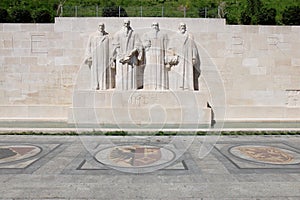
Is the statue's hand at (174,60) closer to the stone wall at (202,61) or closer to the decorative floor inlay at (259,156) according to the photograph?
the stone wall at (202,61)

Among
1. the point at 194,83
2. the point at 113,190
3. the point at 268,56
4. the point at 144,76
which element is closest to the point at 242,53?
the point at 268,56

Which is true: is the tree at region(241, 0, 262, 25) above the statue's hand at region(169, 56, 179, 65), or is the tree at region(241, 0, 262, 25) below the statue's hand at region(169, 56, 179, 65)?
above

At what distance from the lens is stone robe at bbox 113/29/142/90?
1209 cm

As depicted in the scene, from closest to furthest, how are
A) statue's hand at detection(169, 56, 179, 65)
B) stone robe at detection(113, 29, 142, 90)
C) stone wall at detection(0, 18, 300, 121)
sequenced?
Result: stone robe at detection(113, 29, 142, 90), statue's hand at detection(169, 56, 179, 65), stone wall at detection(0, 18, 300, 121)

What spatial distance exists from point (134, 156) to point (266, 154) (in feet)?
9.60

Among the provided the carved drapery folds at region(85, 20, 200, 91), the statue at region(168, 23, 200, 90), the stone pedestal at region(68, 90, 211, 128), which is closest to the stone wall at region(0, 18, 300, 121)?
the statue at region(168, 23, 200, 90)

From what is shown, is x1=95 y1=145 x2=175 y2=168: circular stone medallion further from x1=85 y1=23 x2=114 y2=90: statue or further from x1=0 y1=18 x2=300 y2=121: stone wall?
x1=0 y1=18 x2=300 y2=121: stone wall

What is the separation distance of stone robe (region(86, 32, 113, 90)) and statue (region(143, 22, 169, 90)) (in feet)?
4.80

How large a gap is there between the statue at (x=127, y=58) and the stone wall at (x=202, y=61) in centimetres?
125

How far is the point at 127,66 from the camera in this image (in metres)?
12.2

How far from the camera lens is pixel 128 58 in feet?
39.8

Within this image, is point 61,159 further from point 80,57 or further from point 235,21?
point 235,21

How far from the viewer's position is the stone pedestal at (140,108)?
11.7 m

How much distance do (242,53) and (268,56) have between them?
1125 mm
